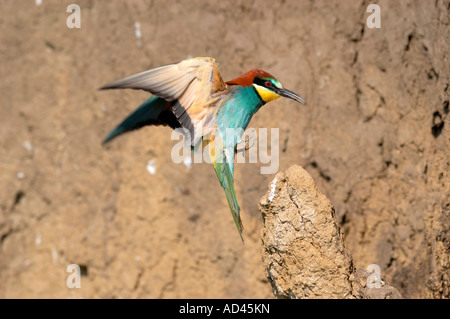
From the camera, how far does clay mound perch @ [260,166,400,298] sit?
2.37m

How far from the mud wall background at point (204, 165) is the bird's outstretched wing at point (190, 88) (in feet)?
3.17

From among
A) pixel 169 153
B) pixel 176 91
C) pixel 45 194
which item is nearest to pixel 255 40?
pixel 169 153

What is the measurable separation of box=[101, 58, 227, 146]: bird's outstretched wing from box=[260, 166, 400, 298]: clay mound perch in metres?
0.53

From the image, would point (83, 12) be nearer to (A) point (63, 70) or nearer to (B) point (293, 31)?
(A) point (63, 70)

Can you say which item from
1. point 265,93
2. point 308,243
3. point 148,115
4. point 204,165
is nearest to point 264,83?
point 265,93

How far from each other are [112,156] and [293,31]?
1219 millimetres

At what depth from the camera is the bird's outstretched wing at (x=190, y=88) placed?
2.67 m

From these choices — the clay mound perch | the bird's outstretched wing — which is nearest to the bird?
the bird's outstretched wing

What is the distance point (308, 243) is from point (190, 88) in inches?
30.7

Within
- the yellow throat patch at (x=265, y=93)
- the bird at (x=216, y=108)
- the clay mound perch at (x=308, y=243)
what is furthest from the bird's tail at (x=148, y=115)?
the clay mound perch at (x=308, y=243)

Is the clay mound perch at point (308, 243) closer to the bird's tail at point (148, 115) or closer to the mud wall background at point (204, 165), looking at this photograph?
the bird's tail at point (148, 115)

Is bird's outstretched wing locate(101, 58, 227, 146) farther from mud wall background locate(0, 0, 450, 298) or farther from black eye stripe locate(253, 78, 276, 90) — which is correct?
mud wall background locate(0, 0, 450, 298)

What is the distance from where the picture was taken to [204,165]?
3.99m

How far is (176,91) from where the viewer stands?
2.74 metres
